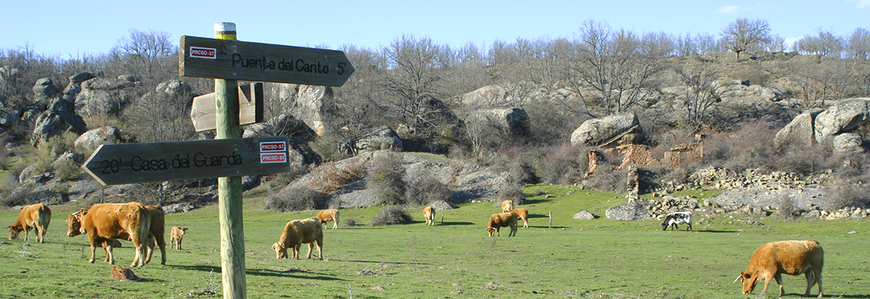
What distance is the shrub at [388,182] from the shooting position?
46344 millimetres

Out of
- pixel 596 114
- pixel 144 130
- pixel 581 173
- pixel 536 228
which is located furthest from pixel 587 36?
pixel 144 130

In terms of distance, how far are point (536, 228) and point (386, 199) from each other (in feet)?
54.2

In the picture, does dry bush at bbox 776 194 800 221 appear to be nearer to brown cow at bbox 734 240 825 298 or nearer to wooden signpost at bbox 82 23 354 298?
brown cow at bbox 734 240 825 298

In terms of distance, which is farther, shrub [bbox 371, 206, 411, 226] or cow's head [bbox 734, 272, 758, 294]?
shrub [bbox 371, 206, 411, 226]

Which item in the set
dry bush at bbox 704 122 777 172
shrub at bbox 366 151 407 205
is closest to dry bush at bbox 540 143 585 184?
dry bush at bbox 704 122 777 172

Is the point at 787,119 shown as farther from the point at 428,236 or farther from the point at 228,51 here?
the point at 228,51

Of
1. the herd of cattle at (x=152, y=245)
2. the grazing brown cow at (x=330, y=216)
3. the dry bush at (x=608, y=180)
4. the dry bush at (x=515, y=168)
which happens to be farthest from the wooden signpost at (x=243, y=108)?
the dry bush at (x=515, y=168)

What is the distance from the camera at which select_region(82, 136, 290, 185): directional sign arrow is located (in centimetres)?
464

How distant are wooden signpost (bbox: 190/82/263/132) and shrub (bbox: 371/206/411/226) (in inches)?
1278

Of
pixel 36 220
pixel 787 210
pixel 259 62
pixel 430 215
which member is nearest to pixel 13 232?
pixel 36 220

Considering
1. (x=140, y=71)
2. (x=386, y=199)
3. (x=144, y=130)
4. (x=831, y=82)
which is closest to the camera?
→ (x=386, y=199)

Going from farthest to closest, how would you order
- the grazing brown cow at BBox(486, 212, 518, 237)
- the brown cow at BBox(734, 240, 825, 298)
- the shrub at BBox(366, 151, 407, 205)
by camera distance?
the shrub at BBox(366, 151, 407, 205), the grazing brown cow at BBox(486, 212, 518, 237), the brown cow at BBox(734, 240, 825, 298)

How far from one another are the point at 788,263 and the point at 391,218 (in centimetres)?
2733

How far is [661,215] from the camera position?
3575 cm
